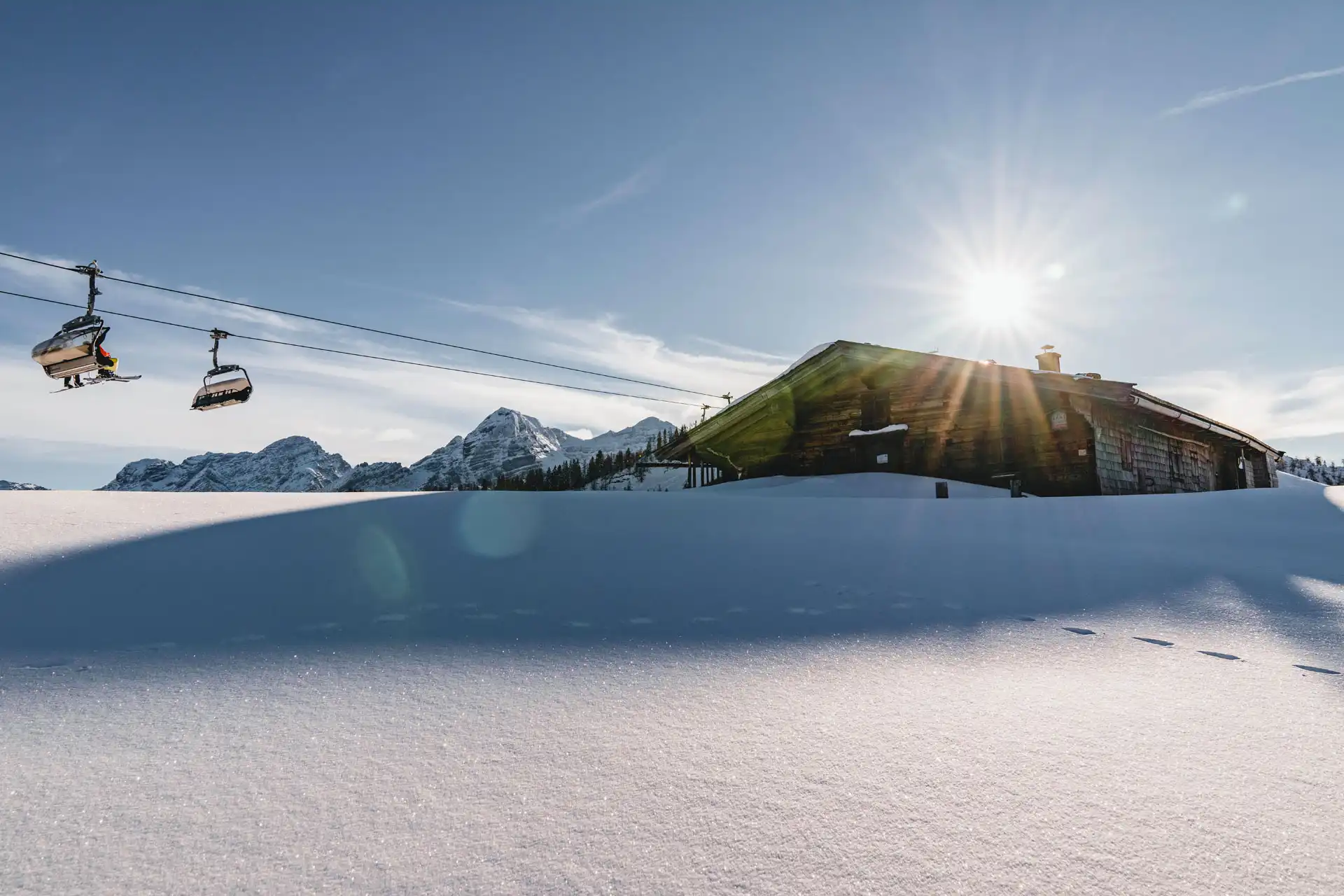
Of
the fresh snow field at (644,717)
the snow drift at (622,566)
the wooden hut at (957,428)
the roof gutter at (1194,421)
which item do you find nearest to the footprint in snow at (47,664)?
the fresh snow field at (644,717)

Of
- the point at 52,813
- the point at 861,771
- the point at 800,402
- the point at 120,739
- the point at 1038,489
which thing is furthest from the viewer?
the point at 800,402

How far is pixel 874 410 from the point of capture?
16109 millimetres

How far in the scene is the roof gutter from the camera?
42.6 ft

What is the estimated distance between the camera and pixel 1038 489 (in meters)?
13.8

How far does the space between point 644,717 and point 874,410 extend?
48.1 ft

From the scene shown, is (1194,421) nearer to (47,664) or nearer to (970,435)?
(970,435)

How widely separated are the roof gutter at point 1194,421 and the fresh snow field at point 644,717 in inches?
345

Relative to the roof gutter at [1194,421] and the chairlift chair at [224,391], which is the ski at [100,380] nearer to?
the chairlift chair at [224,391]

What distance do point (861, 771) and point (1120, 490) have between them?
50.1 feet

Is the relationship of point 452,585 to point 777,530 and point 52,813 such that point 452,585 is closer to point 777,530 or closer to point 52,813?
point 52,813

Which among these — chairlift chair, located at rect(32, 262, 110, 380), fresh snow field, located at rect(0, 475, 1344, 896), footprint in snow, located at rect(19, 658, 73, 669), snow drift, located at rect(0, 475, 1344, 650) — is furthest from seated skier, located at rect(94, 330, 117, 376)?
footprint in snow, located at rect(19, 658, 73, 669)

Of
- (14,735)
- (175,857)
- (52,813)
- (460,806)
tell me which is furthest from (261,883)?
(14,735)

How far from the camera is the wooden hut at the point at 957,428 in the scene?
1361 centimetres

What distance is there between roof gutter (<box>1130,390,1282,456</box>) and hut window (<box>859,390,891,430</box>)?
4928mm
